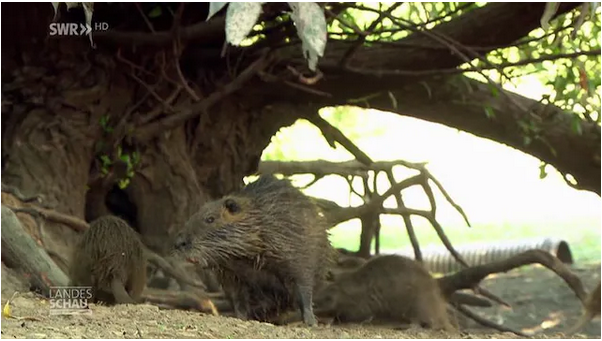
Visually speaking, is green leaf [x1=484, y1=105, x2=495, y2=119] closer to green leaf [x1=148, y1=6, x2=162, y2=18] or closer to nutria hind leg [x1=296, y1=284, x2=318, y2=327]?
nutria hind leg [x1=296, y1=284, x2=318, y2=327]

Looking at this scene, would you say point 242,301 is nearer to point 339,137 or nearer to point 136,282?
point 136,282

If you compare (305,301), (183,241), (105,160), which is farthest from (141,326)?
(105,160)

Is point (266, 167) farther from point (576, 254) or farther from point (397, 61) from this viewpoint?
point (576, 254)

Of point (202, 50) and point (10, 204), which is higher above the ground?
point (202, 50)

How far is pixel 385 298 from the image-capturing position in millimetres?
4973

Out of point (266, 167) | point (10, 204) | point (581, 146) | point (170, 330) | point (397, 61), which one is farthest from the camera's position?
point (266, 167)

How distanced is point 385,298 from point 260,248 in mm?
1099

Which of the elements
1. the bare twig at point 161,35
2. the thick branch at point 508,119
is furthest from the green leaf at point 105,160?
the thick branch at point 508,119

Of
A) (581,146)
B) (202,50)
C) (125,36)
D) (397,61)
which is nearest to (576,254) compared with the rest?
(581,146)

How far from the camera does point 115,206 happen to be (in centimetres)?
553

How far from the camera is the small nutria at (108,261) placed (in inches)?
159

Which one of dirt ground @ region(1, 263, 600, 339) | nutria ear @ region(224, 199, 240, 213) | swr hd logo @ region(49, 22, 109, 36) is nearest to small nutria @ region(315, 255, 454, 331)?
dirt ground @ region(1, 263, 600, 339)

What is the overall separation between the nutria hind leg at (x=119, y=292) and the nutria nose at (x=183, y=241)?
32 cm

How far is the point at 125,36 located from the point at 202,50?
24.0 inches
